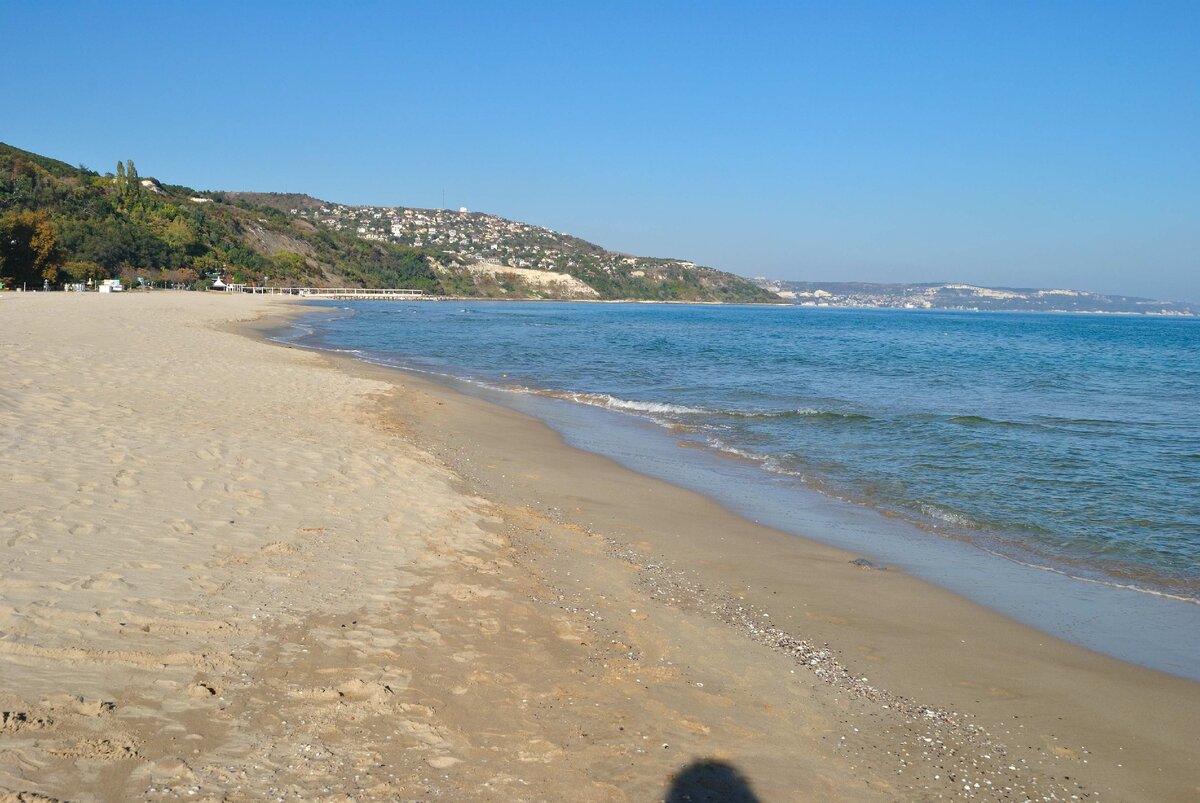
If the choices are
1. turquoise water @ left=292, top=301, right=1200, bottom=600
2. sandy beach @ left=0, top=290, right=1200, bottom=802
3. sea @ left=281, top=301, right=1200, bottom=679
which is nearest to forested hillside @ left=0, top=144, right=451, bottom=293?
turquoise water @ left=292, top=301, right=1200, bottom=600

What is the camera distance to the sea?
24.2 ft

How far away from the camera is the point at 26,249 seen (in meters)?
56.5

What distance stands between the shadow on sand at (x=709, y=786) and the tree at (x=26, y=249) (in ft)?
212

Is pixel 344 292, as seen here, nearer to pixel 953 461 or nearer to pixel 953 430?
pixel 953 430

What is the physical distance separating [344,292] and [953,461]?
11947 cm

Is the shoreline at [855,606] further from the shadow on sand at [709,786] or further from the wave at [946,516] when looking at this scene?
the wave at [946,516]

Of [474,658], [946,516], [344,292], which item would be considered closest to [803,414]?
[946,516]

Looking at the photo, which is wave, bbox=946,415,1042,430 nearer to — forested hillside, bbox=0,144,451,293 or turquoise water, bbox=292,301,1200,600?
turquoise water, bbox=292,301,1200,600

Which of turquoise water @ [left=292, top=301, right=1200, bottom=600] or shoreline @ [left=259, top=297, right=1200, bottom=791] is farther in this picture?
turquoise water @ [left=292, top=301, right=1200, bottom=600]

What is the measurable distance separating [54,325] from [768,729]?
1002 inches

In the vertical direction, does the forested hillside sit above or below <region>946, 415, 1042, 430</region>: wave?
above

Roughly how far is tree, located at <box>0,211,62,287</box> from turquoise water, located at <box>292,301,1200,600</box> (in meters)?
32.8

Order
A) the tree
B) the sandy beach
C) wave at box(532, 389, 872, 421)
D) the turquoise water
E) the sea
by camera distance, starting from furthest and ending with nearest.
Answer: the tree, wave at box(532, 389, 872, 421), the turquoise water, the sea, the sandy beach

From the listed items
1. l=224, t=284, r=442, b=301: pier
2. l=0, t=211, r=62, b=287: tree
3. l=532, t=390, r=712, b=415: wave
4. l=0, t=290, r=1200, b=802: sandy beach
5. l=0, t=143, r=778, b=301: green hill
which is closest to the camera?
l=0, t=290, r=1200, b=802: sandy beach
